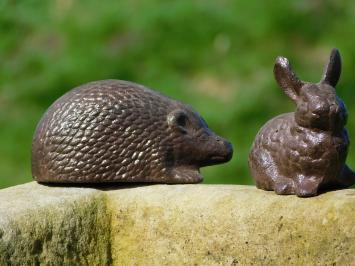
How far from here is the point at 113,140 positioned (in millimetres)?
3998

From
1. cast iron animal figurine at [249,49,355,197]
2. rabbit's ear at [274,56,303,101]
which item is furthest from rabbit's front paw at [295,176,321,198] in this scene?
rabbit's ear at [274,56,303,101]

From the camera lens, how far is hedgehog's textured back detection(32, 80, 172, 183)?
3.98 meters

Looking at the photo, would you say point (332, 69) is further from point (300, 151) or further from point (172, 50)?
point (172, 50)

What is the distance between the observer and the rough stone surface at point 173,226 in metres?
3.38

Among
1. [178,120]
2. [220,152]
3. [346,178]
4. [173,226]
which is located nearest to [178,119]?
[178,120]

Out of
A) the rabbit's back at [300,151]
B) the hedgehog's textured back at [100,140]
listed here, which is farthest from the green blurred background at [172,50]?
the rabbit's back at [300,151]

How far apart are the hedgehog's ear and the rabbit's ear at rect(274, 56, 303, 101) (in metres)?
0.65

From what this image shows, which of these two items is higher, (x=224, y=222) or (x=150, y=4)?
(x=150, y=4)

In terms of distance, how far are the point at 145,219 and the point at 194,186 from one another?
0.76 ft

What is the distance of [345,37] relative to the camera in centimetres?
670

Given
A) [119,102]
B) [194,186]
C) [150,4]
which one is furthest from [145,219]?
[150,4]

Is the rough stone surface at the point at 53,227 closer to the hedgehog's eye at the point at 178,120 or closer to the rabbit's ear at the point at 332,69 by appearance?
the hedgehog's eye at the point at 178,120

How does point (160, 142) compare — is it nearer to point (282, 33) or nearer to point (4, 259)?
point (4, 259)

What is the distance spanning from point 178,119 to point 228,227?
28.2 inches
